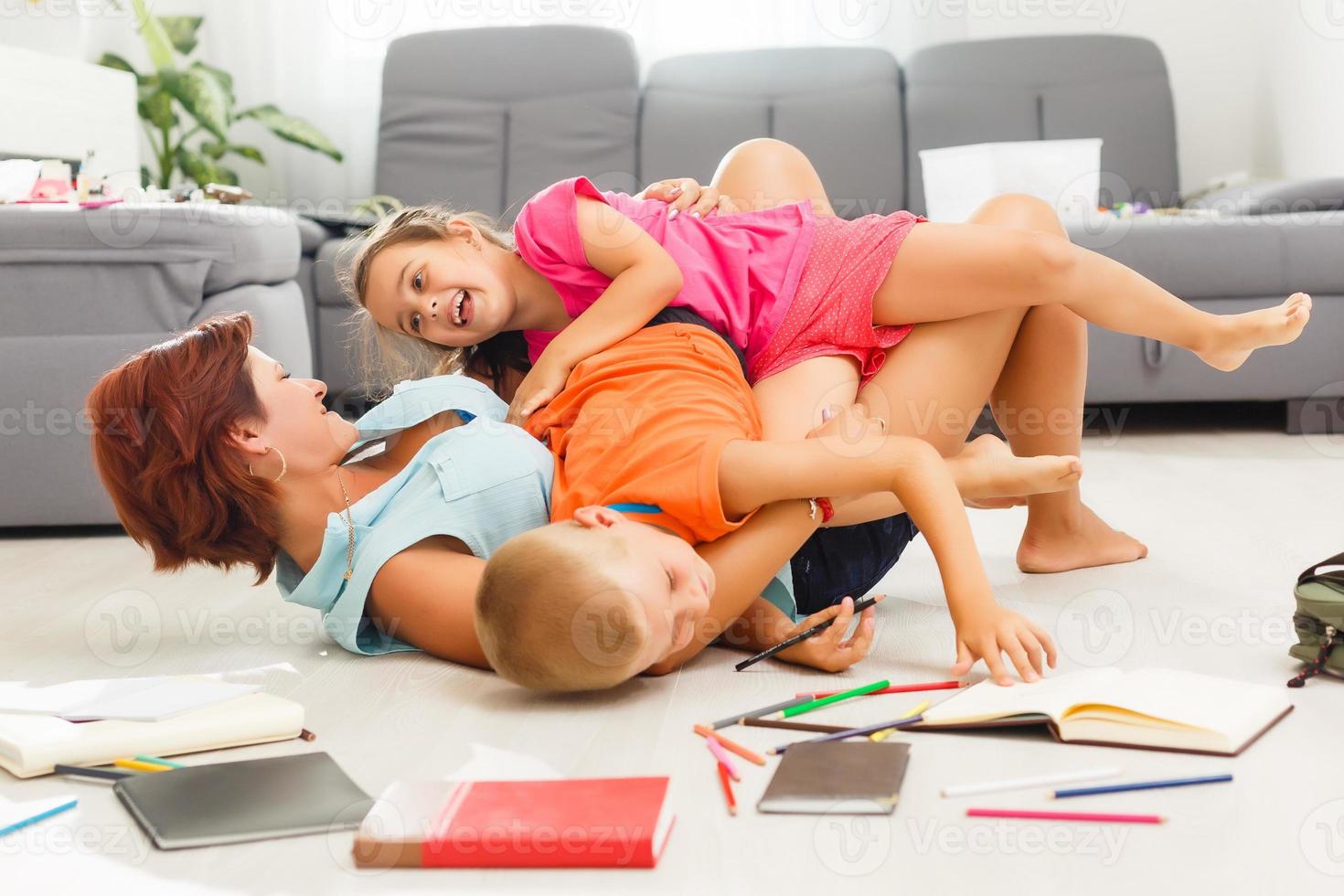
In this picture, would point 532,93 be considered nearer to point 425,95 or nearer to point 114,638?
point 425,95

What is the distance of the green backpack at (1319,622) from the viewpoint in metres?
1.12

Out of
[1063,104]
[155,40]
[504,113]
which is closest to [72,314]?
[504,113]

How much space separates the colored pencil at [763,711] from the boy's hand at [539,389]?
1.54 ft

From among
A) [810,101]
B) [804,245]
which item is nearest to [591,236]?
[804,245]

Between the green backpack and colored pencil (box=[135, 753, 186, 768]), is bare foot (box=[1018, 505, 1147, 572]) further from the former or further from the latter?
colored pencil (box=[135, 753, 186, 768])

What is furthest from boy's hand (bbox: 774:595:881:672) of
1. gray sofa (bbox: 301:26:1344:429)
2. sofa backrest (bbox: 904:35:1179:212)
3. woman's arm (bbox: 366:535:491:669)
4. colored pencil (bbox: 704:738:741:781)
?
sofa backrest (bbox: 904:35:1179:212)

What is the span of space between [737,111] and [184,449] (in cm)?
255

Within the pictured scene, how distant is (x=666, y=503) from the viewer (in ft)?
3.77

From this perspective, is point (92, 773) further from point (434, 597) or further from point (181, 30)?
point (181, 30)

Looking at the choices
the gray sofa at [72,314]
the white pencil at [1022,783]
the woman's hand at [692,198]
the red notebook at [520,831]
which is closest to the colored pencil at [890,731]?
the white pencil at [1022,783]

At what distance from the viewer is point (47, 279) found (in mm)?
2004

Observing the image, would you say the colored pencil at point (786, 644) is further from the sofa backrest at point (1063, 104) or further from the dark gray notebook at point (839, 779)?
the sofa backrest at point (1063, 104)

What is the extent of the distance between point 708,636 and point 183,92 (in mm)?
3023

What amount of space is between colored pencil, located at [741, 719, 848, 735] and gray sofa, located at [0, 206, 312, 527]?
1386mm
